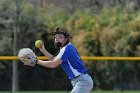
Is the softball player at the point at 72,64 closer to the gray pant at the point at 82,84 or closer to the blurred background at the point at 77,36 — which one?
the gray pant at the point at 82,84

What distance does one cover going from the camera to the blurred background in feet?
55.9

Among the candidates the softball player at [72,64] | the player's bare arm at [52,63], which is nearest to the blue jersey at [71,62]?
the softball player at [72,64]

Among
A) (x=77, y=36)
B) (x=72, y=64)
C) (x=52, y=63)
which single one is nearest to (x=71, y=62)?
(x=72, y=64)

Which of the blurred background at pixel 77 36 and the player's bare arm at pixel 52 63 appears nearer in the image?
the player's bare arm at pixel 52 63

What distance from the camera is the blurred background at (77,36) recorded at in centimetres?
1705

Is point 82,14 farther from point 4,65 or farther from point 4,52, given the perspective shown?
point 4,65

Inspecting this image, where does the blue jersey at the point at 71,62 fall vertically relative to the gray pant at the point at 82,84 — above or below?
above

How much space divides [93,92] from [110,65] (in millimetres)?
1138

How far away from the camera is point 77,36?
30766 millimetres

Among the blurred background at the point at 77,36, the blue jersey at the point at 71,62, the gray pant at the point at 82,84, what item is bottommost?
the blurred background at the point at 77,36

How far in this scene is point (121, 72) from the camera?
16984 mm

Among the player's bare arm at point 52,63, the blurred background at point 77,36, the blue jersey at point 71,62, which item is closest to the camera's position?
the player's bare arm at point 52,63

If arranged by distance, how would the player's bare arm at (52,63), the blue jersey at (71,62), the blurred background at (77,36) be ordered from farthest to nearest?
the blurred background at (77,36)
the blue jersey at (71,62)
the player's bare arm at (52,63)

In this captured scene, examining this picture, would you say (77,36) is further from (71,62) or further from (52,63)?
(52,63)
